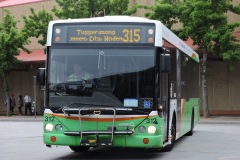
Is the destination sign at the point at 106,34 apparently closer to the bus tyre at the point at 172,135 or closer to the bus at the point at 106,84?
the bus at the point at 106,84

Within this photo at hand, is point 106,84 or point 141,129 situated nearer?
point 141,129

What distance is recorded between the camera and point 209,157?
12.1 metres

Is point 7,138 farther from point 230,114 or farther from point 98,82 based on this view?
point 230,114

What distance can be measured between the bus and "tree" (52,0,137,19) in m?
22.9

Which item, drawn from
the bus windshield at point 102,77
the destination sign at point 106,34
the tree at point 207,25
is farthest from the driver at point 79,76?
the tree at point 207,25

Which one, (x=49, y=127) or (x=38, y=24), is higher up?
(x=38, y=24)

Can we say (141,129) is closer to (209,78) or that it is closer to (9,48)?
(209,78)

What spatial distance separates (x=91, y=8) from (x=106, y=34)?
927 inches

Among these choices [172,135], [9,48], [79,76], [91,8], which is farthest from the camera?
[9,48]

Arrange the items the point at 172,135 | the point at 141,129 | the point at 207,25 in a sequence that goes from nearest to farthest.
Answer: the point at 141,129
the point at 172,135
the point at 207,25

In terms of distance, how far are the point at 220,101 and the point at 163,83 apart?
947 inches

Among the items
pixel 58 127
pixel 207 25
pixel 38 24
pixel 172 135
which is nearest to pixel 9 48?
pixel 38 24

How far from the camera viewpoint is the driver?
36.1 feet

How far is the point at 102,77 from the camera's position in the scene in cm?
1099
